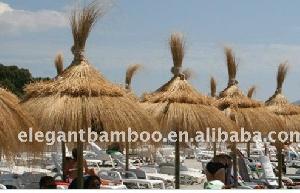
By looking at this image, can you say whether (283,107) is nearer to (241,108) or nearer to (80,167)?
(241,108)

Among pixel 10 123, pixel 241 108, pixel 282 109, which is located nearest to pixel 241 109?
pixel 241 108

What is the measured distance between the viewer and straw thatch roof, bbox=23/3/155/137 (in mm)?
6199

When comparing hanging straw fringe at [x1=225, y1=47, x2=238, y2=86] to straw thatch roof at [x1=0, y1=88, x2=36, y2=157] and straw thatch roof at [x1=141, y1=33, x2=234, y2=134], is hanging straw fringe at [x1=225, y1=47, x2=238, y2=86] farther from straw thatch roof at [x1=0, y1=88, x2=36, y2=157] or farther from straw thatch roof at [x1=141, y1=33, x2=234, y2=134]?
straw thatch roof at [x1=0, y1=88, x2=36, y2=157]

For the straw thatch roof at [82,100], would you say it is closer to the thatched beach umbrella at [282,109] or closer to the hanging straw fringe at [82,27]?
the hanging straw fringe at [82,27]

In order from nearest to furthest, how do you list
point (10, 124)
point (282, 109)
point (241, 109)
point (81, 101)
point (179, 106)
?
point (10, 124), point (81, 101), point (179, 106), point (241, 109), point (282, 109)

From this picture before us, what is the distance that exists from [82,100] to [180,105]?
2262mm

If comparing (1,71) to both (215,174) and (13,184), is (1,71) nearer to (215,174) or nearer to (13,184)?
(13,184)

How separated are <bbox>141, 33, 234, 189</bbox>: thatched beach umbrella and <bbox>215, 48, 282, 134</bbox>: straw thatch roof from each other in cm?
104

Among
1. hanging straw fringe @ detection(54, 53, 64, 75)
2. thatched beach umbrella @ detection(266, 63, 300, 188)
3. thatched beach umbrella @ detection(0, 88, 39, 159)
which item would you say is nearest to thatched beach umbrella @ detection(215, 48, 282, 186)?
thatched beach umbrella @ detection(266, 63, 300, 188)

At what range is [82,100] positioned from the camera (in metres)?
6.35

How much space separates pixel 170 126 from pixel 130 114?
1647 mm

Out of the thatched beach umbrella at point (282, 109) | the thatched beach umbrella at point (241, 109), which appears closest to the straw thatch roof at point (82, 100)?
the thatched beach umbrella at point (241, 109)

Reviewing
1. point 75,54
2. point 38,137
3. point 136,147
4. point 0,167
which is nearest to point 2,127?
point 38,137

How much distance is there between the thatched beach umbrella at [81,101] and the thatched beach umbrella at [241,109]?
3.37 m
